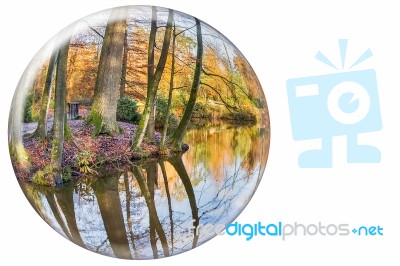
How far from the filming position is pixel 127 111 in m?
6.62

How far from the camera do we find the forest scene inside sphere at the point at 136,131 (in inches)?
262

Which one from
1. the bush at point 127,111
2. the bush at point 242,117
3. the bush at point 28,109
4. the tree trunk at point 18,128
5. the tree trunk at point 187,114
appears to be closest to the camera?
the bush at point 127,111

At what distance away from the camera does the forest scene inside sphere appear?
6648 mm

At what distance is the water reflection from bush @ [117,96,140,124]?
479mm

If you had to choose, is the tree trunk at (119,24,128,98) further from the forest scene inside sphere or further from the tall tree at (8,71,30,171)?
the tall tree at (8,71,30,171)

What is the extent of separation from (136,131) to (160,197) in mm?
716

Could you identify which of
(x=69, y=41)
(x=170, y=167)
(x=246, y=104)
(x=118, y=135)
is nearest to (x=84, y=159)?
(x=118, y=135)

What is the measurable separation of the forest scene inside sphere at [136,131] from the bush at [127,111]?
0.01 m

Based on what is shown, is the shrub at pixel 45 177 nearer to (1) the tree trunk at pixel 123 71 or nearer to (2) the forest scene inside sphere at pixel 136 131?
(2) the forest scene inside sphere at pixel 136 131

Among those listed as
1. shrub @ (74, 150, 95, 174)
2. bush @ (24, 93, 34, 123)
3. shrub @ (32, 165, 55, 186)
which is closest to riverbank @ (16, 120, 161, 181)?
shrub @ (74, 150, 95, 174)

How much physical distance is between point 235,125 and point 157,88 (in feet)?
3.26

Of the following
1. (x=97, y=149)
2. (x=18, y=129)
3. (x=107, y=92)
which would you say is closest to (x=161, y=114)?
(x=107, y=92)

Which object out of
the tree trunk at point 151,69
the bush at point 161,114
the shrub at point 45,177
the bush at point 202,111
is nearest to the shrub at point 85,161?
the shrub at point 45,177

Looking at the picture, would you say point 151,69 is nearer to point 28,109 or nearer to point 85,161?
point 85,161
